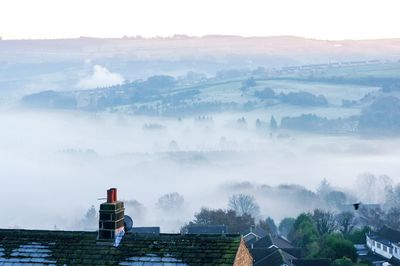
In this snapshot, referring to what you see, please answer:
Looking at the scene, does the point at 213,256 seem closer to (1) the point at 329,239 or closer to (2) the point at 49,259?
(2) the point at 49,259

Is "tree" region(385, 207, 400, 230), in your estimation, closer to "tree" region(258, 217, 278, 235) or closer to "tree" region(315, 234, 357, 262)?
"tree" region(258, 217, 278, 235)

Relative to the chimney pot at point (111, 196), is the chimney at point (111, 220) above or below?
below

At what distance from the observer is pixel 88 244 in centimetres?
2303

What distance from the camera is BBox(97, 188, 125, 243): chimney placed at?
23.0m

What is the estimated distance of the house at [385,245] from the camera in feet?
301

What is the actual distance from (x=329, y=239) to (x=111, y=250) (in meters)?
66.4

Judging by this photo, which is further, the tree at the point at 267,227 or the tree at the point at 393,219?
the tree at the point at 267,227

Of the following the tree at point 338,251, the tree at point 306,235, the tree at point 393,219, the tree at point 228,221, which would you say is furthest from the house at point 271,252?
the tree at point 393,219

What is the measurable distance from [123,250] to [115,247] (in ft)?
0.91

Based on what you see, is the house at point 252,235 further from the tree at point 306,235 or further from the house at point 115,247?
the house at point 115,247

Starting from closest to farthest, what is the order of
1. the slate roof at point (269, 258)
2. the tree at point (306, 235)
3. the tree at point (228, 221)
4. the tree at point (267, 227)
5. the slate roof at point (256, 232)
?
1. the slate roof at point (269, 258)
2. the tree at point (306, 235)
3. the slate roof at point (256, 232)
4. the tree at point (228, 221)
5. the tree at point (267, 227)

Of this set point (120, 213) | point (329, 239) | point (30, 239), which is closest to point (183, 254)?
point (120, 213)

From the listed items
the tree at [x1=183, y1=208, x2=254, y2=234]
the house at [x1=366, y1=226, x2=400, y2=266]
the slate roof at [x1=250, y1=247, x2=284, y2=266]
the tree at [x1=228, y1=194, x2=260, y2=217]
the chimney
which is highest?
the tree at [x1=228, y1=194, x2=260, y2=217]

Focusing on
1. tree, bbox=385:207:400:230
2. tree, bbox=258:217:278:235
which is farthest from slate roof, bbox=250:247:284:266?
tree, bbox=385:207:400:230
